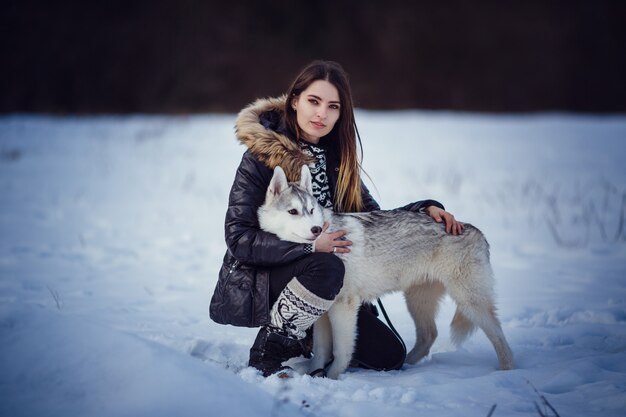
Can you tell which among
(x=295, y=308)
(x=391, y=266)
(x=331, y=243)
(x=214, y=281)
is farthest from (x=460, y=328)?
(x=214, y=281)

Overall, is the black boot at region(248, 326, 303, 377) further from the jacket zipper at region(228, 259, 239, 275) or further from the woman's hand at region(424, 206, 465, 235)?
the woman's hand at region(424, 206, 465, 235)

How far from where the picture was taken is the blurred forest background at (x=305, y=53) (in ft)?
63.0

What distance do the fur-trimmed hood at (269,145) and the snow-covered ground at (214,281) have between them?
4.34 ft

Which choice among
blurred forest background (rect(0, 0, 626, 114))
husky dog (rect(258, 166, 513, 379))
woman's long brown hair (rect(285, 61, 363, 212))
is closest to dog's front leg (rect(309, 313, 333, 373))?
husky dog (rect(258, 166, 513, 379))

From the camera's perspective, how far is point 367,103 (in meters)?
20.2

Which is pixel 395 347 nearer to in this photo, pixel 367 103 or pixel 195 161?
pixel 195 161

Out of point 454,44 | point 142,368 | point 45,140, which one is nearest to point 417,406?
point 142,368

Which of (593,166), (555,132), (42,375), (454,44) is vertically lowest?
(42,375)

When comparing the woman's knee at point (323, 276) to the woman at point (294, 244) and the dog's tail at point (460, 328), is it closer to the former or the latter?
the woman at point (294, 244)

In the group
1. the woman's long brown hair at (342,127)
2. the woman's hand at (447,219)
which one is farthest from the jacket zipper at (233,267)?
the woman's hand at (447,219)

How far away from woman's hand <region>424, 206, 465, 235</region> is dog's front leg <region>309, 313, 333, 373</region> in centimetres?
103

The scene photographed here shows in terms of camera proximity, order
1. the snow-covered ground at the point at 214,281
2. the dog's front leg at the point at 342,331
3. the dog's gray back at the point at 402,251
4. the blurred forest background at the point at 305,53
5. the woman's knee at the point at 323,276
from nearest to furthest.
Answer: the snow-covered ground at the point at 214,281
the woman's knee at the point at 323,276
the dog's front leg at the point at 342,331
the dog's gray back at the point at 402,251
the blurred forest background at the point at 305,53

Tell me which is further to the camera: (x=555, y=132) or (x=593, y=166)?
(x=555, y=132)

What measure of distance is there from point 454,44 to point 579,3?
15.7 feet
